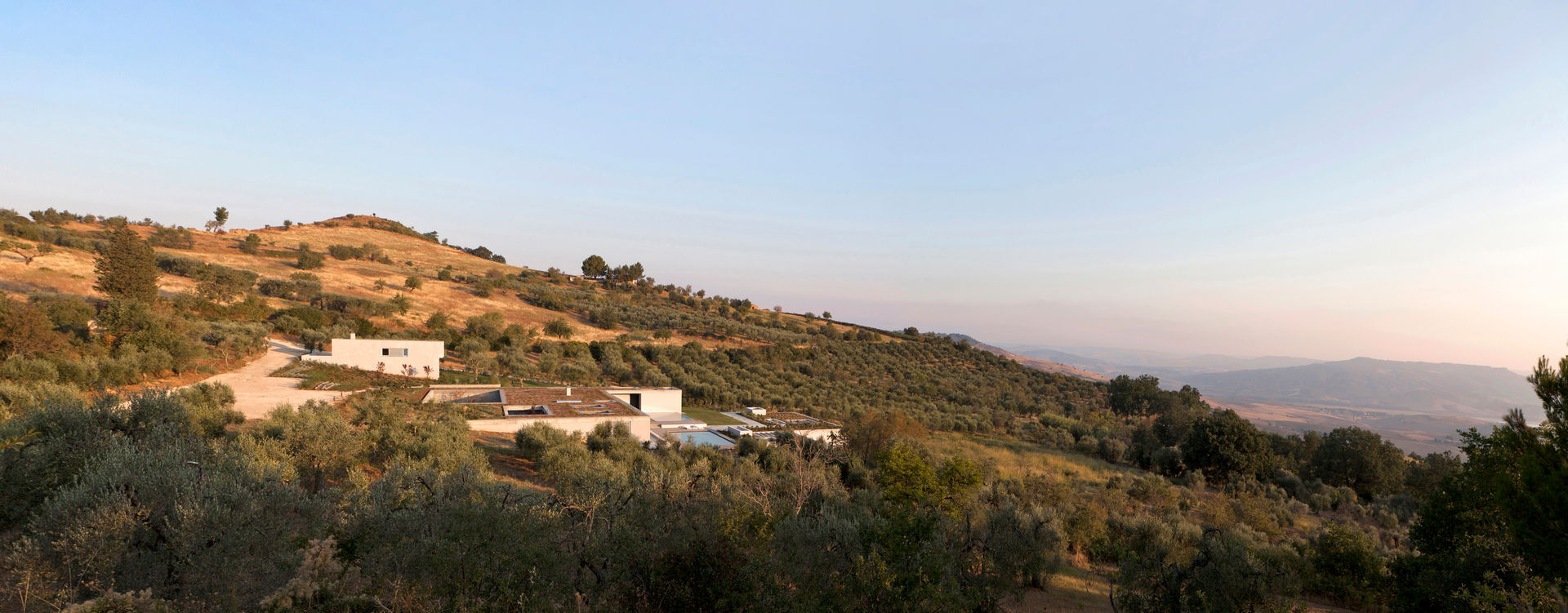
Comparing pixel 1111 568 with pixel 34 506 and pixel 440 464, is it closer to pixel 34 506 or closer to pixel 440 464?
pixel 440 464

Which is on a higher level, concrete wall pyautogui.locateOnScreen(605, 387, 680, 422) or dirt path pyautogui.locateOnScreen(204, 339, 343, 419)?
dirt path pyautogui.locateOnScreen(204, 339, 343, 419)

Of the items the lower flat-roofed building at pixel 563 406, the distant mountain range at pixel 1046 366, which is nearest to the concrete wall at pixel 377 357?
the lower flat-roofed building at pixel 563 406

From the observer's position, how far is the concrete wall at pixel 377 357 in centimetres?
2841

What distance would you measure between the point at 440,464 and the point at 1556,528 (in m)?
18.0

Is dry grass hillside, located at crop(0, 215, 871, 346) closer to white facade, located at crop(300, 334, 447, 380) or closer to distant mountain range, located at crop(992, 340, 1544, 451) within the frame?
white facade, located at crop(300, 334, 447, 380)

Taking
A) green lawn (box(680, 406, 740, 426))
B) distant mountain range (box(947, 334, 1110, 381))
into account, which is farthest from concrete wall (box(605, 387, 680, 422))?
distant mountain range (box(947, 334, 1110, 381))

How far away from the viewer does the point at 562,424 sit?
20.0 meters

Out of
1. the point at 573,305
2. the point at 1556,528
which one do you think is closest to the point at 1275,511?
the point at 1556,528

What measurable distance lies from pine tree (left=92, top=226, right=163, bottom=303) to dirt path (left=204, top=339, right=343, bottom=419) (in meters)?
12.1

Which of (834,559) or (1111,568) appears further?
(1111,568)

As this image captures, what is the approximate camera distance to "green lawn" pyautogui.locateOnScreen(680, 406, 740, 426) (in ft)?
90.4

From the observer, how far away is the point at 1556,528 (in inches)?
242

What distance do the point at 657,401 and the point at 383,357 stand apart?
14669mm

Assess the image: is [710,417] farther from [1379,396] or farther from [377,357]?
[1379,396]
